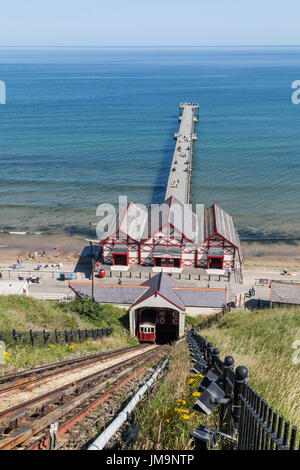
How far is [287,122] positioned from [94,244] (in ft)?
280

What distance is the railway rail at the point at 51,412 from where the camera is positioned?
22.9 feet

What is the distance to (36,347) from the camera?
53.5 ft

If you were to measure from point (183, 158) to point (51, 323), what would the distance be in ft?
199

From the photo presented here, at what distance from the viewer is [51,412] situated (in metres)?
8.34

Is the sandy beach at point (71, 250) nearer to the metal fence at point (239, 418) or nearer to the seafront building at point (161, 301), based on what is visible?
the seafront building at point (161, 301)

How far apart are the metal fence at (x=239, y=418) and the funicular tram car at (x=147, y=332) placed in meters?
23.3

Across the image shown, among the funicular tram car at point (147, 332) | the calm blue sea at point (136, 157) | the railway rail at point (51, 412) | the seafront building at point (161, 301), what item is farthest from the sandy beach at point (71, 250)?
the railway rail at point (51, 412)

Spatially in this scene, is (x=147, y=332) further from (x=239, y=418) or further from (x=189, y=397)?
(x=239, y=418)

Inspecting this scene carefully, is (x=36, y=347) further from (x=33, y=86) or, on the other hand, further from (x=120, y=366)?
(x=33, y=86)

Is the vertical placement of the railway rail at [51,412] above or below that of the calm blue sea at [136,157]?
below

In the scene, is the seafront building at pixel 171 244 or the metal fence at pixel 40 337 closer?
the metal fence at pixel 40 337

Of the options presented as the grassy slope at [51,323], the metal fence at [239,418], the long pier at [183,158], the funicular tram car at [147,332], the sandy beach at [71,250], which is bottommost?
the funicular tram car at [147,332]

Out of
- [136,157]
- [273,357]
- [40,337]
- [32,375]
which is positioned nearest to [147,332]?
[40,337]

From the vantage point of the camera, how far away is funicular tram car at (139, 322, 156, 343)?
30641 mm
